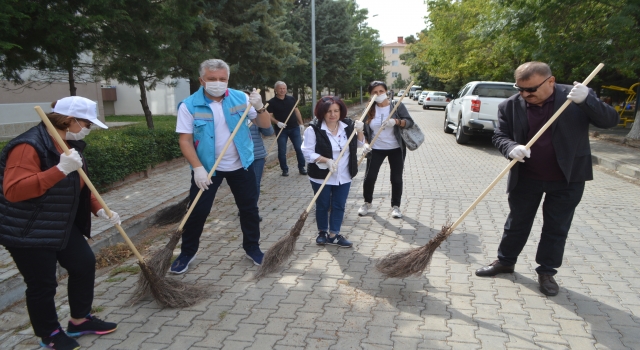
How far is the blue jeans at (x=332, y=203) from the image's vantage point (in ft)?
16.0

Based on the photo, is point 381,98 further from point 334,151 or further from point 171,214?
point 171,214

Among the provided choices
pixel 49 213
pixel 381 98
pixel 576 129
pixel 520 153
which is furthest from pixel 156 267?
pixel 576 129

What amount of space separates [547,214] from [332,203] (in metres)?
2.07

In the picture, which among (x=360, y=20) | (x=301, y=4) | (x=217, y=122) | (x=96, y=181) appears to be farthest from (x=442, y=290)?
(x=360, y=20)

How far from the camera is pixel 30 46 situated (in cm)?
612

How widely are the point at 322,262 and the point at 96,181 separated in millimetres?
4186

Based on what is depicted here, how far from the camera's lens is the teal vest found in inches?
157

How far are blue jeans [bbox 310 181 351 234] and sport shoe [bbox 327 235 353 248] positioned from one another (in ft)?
0.24

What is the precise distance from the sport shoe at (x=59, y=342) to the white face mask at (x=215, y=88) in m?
2.09

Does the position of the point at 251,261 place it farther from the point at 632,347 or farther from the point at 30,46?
the point at 30,46

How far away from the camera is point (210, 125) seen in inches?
159

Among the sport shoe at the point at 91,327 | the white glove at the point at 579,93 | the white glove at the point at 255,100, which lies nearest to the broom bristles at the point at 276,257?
the white glove at the point at 255,100

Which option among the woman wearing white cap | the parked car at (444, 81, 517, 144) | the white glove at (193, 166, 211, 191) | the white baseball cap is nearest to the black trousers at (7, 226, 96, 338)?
the woman wearing white cap

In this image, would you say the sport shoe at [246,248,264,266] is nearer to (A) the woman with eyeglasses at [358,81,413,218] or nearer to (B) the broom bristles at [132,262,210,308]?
(B) the broom bristles at [132,262,210,308]
